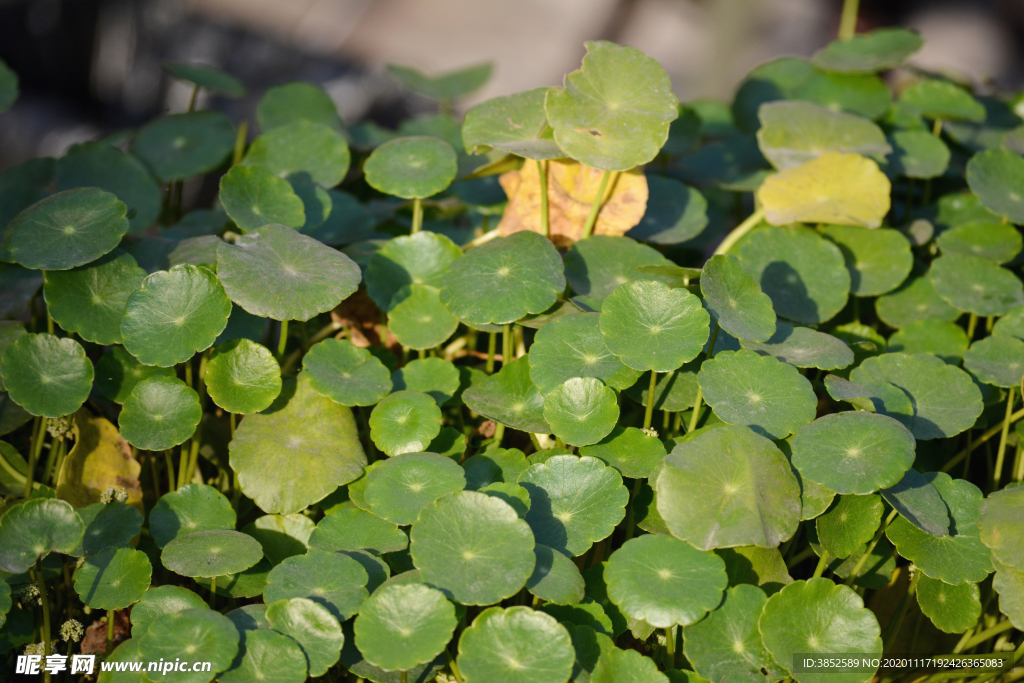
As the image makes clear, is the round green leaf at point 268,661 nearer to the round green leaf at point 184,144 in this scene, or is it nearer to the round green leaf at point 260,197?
the round green leaf at point 260,197

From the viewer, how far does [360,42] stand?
4.01 meters

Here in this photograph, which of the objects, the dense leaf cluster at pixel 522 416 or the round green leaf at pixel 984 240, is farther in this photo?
the round green leaf at pixel 984 240

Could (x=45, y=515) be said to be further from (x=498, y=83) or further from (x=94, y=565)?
(x=498, y=83)

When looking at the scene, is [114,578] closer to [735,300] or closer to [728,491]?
[728,491]

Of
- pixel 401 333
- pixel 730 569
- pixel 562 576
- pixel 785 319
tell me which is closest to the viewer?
pixel 562 576

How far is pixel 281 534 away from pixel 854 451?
2.84ft

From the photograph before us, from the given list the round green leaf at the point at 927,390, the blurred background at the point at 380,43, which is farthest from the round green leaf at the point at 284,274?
the blurred background at the point at 380,43

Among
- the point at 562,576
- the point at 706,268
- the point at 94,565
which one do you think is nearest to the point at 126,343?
the point at 94,565

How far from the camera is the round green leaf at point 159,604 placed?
1.00 meters

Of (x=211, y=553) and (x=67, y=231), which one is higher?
(x=67, y=231)

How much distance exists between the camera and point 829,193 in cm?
150

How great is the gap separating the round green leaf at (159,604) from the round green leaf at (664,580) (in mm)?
571

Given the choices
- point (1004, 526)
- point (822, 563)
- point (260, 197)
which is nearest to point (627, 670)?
point (822, 563)

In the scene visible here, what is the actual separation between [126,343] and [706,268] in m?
0.91
